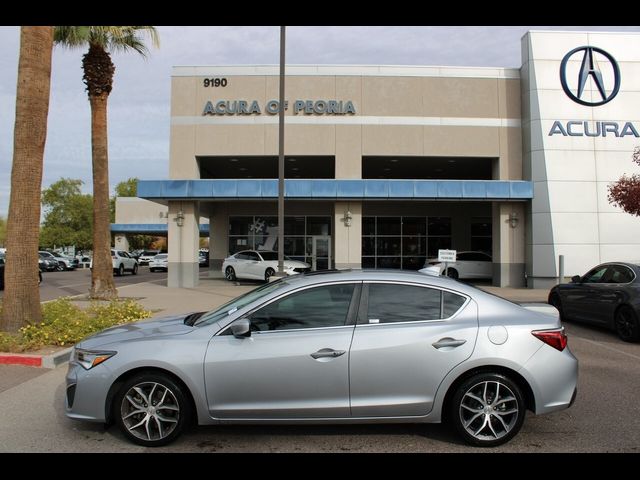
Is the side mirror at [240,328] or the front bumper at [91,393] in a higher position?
the side mirror at [240,328]

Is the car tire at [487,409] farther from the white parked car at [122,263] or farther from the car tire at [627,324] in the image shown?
the white parked car at [122,263]

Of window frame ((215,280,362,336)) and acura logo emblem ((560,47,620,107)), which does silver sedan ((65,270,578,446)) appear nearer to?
window frame ((215,280,362,336))

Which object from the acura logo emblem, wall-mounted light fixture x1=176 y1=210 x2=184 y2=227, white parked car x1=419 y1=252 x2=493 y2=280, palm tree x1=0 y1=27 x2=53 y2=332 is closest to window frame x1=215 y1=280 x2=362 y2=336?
palm tree x1=0 y1=27 x2=53 y2=332

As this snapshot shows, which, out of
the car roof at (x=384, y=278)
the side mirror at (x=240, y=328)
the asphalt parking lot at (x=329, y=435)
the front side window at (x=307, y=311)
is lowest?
the asphalt parking lot at (x=329, y=435)

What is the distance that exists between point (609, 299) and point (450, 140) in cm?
1308

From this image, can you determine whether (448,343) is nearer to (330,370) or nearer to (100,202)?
(330,370)

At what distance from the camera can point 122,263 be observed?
32.8m

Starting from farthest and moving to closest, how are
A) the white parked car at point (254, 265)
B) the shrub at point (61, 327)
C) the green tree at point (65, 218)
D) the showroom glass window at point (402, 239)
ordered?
1. the green tree at point (65, 218)
2. the showroom glass window at point (402, 239)
3. the white parked car at point (254, 265)
4. the shrub at point (61, 327)

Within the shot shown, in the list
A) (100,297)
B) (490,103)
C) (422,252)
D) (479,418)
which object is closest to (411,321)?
(479,418)

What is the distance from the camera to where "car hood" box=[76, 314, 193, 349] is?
4430 millimetres

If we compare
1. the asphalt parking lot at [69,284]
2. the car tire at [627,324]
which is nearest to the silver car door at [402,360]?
the car tire at [627,324]

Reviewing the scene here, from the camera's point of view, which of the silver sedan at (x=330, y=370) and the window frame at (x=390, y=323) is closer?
the silver sedan at (x=330, y=370)

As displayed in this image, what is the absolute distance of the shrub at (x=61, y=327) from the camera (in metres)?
7.57
